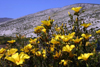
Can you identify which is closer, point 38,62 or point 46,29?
point 38,62

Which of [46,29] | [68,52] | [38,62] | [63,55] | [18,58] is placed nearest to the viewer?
[18,58]

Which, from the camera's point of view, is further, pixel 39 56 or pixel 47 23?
pixel 47 23

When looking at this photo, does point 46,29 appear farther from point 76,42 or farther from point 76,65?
point 76,65

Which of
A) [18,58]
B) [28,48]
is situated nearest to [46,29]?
[28,48]

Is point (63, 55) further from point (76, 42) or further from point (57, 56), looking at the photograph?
point (76, 42)

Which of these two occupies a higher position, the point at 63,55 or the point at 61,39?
the point at 61,39

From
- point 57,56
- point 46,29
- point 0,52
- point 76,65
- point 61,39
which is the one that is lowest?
point 76,65

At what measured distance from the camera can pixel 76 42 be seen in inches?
63.7

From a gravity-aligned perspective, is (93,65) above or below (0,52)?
below

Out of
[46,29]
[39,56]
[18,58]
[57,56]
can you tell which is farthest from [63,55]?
[18,58]

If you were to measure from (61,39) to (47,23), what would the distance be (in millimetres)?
384

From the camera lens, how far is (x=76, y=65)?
5.13 ft

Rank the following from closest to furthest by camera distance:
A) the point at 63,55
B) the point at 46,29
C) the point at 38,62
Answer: the point at 63,55
the point at 38,62
the point at 46,29

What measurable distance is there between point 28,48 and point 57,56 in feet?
1.70
